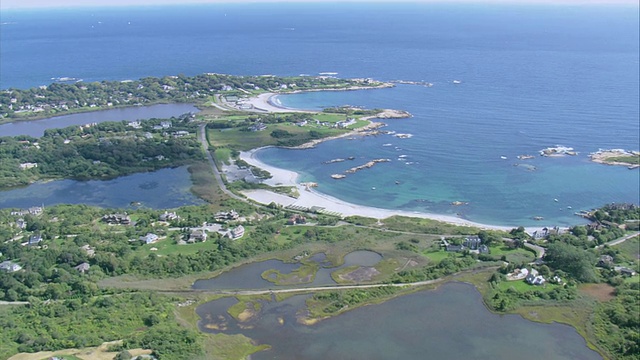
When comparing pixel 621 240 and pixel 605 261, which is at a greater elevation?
pixel 605 261

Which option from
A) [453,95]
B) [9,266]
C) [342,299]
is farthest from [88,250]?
[453,95]

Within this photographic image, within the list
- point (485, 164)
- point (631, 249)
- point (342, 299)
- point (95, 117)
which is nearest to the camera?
point (342, 299)

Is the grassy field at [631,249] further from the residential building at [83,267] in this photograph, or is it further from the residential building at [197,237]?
the residential building at [83,267]

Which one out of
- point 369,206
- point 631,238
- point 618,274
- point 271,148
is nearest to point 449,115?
point 271,148

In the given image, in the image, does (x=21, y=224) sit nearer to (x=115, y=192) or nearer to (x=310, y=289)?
(x=115, y=192)

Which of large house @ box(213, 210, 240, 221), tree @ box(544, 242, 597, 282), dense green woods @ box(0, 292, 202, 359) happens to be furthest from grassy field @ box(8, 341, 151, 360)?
tree @ box(544, 242, 597, 282)

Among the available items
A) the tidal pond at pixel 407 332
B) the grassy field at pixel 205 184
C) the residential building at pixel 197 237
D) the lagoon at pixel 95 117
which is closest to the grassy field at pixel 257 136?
the grassy field at pixel 205 184
